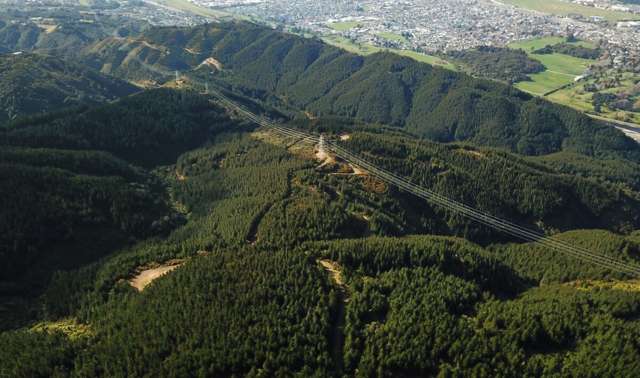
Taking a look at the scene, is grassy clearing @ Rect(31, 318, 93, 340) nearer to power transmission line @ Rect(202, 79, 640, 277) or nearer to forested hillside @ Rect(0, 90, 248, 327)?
forested hillside @ Rect(0, 90, 248, 327)

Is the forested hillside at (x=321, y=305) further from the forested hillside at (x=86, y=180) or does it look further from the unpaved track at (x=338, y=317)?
the forested hillside at (x=86, y=180)

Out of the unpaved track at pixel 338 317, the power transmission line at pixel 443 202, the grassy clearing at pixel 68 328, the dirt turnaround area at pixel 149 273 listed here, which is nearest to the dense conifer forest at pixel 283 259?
the unpaved track at pixel 338 317

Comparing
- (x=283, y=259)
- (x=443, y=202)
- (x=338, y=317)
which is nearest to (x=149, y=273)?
(x=283, y=259)

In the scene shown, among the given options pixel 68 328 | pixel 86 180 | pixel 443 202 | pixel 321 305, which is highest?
pixel 321 305

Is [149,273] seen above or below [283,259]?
below

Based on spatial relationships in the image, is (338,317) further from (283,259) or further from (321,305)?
(283,259)

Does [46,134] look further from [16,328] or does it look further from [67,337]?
[67,337]

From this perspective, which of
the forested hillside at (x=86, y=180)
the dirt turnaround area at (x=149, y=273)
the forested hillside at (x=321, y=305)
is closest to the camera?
the forested hillside at (x=321, y=305)

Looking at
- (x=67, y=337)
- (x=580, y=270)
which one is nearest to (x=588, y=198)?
(x=580, y=270)
